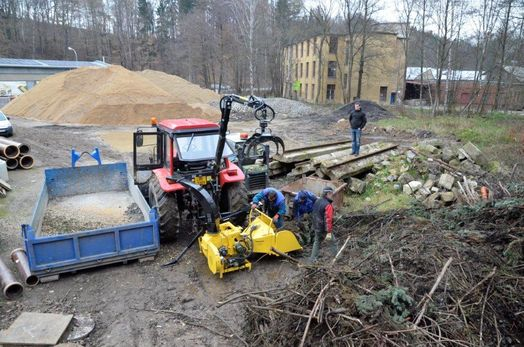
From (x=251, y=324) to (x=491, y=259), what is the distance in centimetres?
332

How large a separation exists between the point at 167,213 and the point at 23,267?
2279mm

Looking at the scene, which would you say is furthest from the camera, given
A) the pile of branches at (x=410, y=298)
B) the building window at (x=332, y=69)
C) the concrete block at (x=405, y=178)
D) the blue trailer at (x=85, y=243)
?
the building window at (x=332, y=69)

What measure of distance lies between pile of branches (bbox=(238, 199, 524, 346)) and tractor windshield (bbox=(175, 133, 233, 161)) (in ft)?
9.90

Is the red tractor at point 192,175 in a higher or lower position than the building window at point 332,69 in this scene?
lower

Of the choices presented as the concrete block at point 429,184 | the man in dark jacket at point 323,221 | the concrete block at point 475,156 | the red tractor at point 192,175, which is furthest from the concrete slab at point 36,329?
the concrete block at point 475,156

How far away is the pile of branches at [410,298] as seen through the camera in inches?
153

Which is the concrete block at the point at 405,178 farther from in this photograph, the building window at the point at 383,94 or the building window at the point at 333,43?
the building window at the point at 383,94

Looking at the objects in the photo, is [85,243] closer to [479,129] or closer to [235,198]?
[235,198]

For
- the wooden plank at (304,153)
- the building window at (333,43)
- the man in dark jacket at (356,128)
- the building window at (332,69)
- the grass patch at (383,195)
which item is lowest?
the grass patch at (383,195)

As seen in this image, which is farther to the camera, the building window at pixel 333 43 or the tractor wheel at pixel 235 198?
the building window at pixel 333 43

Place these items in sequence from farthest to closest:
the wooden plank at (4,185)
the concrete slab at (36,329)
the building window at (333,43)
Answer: the building window at (333,43), the wooden plank at (4,185), the concrete slab at (36,329)

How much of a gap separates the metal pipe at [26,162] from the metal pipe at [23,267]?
7.88 m

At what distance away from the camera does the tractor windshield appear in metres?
7.18

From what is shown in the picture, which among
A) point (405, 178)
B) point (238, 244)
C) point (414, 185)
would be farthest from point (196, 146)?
point (405, 178)
